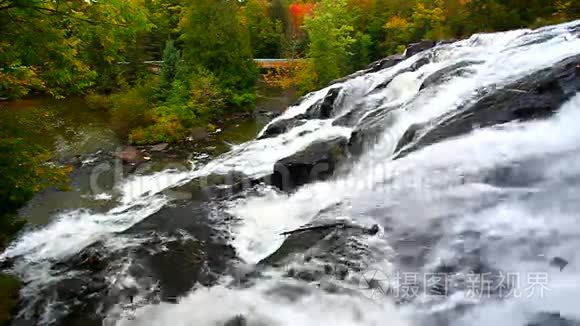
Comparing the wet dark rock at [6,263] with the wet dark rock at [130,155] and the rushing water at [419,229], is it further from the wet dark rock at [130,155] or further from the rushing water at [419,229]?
the wet dark rock at [130,155]

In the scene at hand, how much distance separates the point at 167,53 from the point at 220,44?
3.04 m

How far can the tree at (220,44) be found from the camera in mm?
22531

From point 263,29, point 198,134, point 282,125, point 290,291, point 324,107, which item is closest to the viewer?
point 290,291

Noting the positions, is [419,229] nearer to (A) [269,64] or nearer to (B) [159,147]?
(B) [159,147]

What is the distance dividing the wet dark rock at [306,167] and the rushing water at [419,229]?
0.30m

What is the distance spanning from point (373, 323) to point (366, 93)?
34.1ft

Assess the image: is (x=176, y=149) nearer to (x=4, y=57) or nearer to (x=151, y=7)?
(x=4, y=57)

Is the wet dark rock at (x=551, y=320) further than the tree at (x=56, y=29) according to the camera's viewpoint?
No

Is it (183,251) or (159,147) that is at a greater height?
(159,147)

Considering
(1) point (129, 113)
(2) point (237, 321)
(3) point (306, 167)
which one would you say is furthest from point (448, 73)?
(1) point (129, 113)

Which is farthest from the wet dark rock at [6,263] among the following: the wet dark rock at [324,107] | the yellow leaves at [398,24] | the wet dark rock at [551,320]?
the yellow leaves at [398,24]

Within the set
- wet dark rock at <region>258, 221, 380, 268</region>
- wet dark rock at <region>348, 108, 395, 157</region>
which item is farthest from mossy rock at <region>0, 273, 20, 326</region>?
wet dark rock at <region>348, 108, 395, 157</region>

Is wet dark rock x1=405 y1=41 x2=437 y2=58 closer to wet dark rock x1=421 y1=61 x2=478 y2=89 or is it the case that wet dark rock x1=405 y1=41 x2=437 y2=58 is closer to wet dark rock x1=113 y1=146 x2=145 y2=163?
wet dark rock x1=421 y1=61 x2=478 y2=89

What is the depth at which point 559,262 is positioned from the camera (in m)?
5.38
